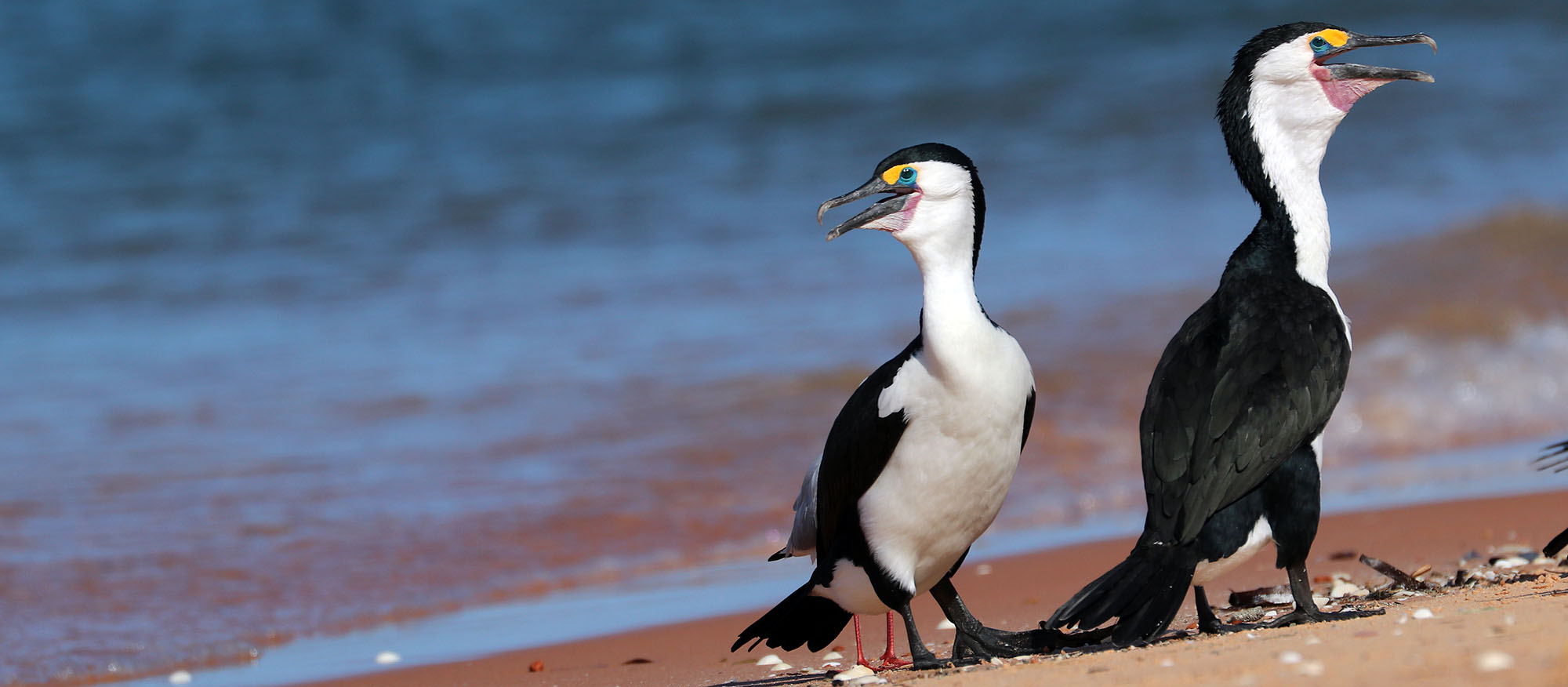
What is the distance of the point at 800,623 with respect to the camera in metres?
5.15

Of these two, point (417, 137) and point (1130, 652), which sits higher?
point (417, 137)

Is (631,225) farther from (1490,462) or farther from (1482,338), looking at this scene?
(1490,462)

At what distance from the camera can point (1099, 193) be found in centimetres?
1459

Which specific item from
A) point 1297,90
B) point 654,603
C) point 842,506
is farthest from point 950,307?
point 654,603

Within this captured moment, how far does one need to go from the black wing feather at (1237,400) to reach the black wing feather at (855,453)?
741mm

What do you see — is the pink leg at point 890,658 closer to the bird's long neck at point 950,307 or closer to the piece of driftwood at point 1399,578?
the bird's long neck at point 950,307

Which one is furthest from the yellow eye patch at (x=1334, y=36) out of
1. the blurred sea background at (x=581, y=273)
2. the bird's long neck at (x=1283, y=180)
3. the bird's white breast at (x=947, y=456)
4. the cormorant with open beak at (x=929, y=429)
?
the blurred sea background at (x=581, y=273)

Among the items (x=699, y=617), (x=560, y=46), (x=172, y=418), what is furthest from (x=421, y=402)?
(x=560, y=46)

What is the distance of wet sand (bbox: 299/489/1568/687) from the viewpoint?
366cm

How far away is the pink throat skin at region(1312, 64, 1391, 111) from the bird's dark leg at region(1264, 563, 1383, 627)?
59.5 inches

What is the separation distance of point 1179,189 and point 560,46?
994 cm

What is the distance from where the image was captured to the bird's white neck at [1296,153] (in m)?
5.15

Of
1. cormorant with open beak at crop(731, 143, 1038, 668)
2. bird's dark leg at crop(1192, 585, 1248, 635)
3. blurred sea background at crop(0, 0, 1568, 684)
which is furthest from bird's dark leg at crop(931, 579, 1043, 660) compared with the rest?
blurred sea background at crop(0, 0, 1568, 684)

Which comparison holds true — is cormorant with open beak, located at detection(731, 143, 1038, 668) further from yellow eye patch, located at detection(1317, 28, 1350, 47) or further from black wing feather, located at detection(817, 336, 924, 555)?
yellow eye patch, located at detection(1317, 28, 1350, 47)
